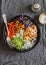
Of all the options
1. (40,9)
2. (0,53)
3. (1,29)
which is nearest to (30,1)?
(40,9)

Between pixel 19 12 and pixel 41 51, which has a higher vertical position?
pixel 19 12

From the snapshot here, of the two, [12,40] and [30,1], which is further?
[30,1]

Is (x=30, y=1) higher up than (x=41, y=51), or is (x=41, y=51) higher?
(x=30, y=1)

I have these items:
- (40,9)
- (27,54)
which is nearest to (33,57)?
(27,54)

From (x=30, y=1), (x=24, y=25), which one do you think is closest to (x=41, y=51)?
(x=24, y=25)

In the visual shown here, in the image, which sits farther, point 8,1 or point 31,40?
point 8,1

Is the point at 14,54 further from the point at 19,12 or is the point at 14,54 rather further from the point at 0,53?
the point at 19,12

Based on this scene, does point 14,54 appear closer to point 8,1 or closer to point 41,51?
point 41,51

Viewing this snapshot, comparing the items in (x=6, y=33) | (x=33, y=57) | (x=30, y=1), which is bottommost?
(x=33, y=57)
